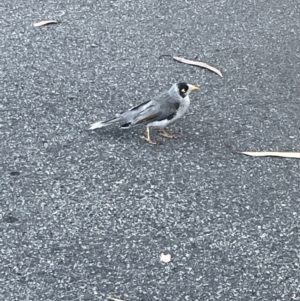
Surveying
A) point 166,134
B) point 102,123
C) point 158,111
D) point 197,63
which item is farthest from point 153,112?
point 197,63

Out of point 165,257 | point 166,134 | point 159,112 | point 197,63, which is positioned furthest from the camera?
point 197,63

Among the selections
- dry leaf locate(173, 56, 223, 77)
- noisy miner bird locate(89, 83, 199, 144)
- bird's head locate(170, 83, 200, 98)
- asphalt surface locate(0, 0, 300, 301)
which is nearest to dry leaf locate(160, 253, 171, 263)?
asphalt surface locate(0, 0, 300, 301)

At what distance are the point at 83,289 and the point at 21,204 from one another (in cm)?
68

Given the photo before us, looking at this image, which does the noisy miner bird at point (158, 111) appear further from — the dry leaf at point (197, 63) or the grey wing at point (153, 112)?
the dry leaf at point (197, 63)

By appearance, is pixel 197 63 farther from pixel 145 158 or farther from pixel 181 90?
pixel 145 158

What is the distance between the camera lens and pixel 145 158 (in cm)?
427

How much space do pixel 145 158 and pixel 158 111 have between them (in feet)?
0.93

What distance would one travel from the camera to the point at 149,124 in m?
4.38

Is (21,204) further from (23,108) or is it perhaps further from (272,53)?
(272,53)

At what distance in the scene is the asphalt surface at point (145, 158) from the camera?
3.46 metres

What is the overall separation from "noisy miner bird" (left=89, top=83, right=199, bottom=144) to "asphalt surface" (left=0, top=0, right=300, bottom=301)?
10 cm

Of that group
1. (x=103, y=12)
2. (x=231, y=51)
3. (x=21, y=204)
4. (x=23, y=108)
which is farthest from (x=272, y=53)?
(x=21, y=204)

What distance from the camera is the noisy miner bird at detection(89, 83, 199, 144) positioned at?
4.37 m

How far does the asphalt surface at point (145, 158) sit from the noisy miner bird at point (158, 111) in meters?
0.10
